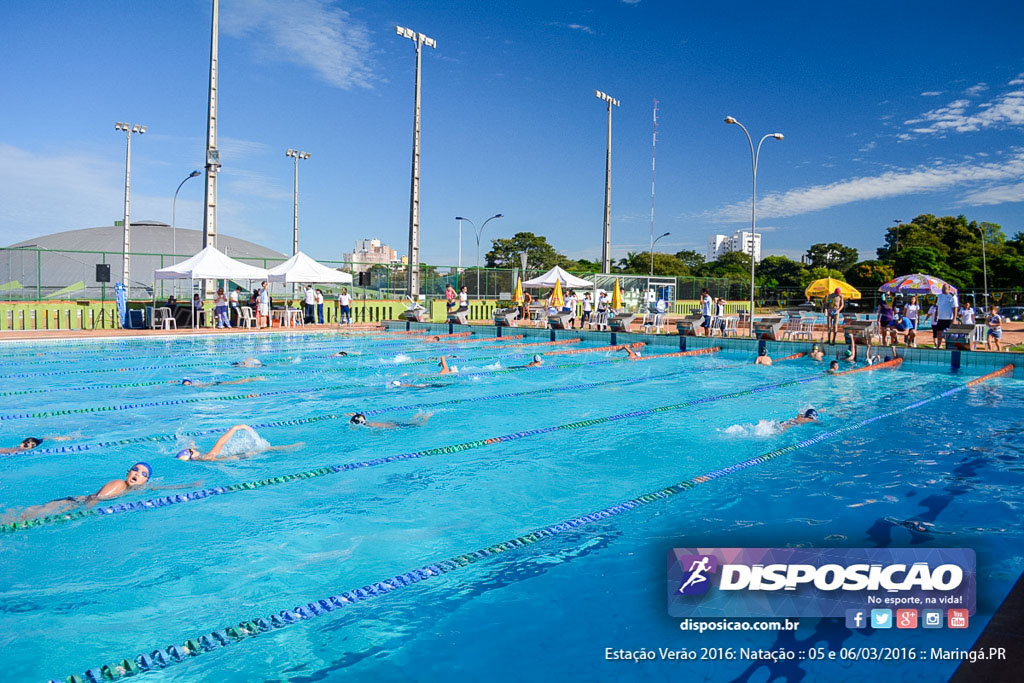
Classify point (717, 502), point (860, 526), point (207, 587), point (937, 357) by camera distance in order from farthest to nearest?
point (937, 357) < point (717, 502) < point (860, 526) < point (207, 587)

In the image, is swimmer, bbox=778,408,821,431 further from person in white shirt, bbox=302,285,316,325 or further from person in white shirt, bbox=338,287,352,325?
person in white shirt, bbox=302,285,316,325

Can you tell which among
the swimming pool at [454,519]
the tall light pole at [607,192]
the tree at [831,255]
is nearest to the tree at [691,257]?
the tree at [831,255]

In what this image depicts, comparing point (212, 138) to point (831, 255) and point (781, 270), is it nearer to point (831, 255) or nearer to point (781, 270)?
point (781, 270)

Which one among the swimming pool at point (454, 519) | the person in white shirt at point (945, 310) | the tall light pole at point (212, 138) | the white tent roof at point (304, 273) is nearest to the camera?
the swimming pool at point (454, 519)

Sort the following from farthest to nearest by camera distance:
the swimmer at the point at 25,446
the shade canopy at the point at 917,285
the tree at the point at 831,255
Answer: the tree at the point at 831,255 < the shade canopy at the point at 917,285 < the swimmer at the point at 25,446

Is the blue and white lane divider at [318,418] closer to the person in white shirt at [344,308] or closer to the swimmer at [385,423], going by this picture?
the swimmer at [385,423]

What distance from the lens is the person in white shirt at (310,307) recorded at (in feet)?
73.8

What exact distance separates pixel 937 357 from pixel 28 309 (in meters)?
22.1

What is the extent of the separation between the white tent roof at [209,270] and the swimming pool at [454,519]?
8481 millimetres

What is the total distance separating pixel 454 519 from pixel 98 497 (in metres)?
2.62

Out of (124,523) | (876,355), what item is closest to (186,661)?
(124,523)

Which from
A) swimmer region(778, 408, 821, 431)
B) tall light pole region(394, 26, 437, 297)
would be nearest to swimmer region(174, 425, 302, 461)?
swimmer region(778, 408, 821, 431)

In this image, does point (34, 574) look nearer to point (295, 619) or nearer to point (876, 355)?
point (295, 619)

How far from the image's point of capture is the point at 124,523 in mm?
→ 4566
